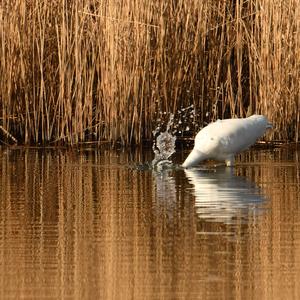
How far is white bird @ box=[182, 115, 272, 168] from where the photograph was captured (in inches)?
382

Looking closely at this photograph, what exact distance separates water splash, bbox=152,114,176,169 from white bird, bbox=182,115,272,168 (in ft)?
0.80

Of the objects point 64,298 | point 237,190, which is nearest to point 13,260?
point 64,298

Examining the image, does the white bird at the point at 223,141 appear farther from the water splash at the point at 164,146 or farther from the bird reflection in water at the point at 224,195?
the water splash at the point at 164,146

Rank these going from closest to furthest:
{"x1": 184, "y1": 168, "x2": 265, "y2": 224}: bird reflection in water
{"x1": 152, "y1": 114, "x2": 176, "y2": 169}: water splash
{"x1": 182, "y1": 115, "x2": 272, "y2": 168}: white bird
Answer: {"x1": 184, "y1": 168, "x2": 265, "y2": 224}: bird reflection in water < {"x1": 182, "y1": 115, "x2": 272, "y2": 168}: white bird < {"x1": 152, "y1": 114, "x2": 176, "y2": 169}: water splash

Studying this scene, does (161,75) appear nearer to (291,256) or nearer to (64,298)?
(291,256)

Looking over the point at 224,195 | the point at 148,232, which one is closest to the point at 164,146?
the point at 224,195

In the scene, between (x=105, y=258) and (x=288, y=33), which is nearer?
(x=105, y=258)

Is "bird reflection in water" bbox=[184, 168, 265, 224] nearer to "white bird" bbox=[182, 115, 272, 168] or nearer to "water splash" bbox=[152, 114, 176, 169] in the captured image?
"white bird" bbox=[182, 115, 272, 168]

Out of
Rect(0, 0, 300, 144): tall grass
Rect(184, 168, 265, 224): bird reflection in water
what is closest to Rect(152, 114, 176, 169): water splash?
Rect(0, 0, 300, 144): tall grass

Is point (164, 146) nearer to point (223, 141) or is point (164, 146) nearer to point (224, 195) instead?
point (223, 141)

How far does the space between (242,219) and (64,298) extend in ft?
6.92

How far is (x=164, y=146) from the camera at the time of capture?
11.0m

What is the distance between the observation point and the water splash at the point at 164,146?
33.0 feet

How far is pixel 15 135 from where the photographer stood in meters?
11.9
